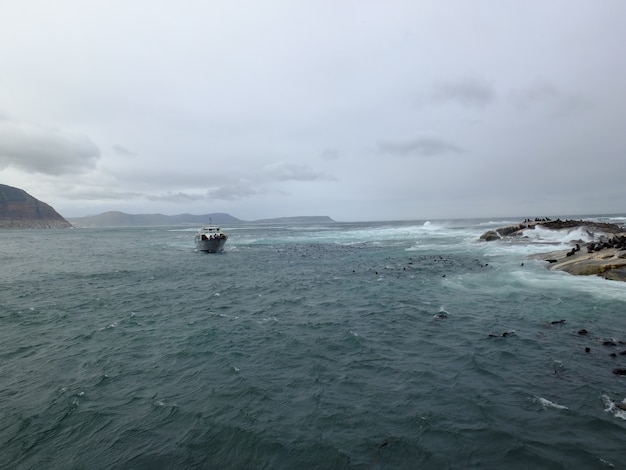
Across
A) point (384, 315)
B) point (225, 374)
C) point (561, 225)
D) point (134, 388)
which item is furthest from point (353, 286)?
point (561, 225)

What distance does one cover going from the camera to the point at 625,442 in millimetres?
7551

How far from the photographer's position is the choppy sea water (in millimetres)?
7914

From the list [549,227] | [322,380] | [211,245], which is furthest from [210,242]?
[549,227]

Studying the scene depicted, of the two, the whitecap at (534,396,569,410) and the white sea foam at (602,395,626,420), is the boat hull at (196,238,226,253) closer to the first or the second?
the whitecap at (534,396,569,410)

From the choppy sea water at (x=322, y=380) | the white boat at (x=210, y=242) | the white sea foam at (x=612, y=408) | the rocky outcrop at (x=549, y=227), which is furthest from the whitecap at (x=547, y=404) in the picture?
the rocky outcrop at (x=549, y=227)

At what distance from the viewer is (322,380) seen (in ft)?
37.0

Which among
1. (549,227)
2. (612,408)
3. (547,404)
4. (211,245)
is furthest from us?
(549,227)

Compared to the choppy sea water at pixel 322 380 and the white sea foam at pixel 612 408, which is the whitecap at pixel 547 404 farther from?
the white sea foam at pixel 612 408

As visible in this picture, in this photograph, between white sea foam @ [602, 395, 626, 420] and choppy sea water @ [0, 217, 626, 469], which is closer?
choppy sea water @ [0, 217, 626, 469]

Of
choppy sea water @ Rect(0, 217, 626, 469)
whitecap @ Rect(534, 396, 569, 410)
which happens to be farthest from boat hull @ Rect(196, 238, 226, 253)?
whitecap @ Rect(534, 396, 569, 410)

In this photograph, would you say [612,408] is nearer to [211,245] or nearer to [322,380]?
[322,380]

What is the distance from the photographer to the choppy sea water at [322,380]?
7914 mm

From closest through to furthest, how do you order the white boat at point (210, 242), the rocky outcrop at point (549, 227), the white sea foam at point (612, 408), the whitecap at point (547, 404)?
the white sea foam at point (612, 408), the whitecap at point (547, 404), the rocky outcrop at point (549, 227), the white boat at point (210, 242)

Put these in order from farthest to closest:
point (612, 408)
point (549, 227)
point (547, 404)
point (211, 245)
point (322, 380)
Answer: point (549, 227)
point (211, 245)
point (322, 380)
point (547, 404)
point (612, 408)
